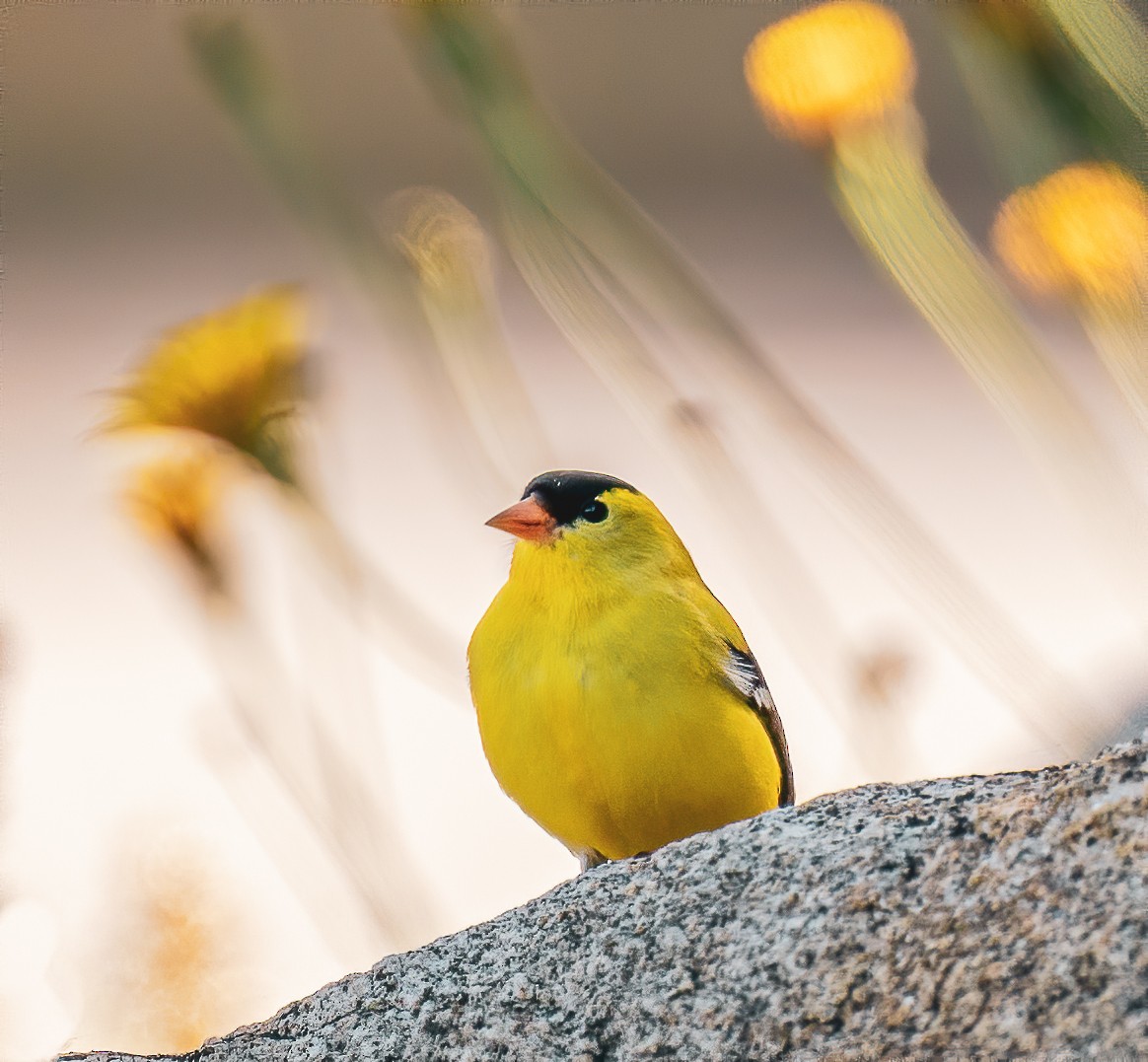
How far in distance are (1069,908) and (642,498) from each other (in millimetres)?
613

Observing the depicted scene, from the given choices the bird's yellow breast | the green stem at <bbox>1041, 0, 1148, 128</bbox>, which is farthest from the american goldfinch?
the green stem at <bbox>1041, 0, 1148, 128</bbox>

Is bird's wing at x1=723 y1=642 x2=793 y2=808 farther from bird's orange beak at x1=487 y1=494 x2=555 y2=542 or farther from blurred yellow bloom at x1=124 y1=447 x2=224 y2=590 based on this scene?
blurred yellow bloom at x1=124 y1=447 x2=224 y2=590

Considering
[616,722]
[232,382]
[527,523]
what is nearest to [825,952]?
[616,722]

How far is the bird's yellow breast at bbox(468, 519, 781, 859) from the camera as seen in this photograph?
833 mm

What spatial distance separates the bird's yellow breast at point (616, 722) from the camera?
83cm

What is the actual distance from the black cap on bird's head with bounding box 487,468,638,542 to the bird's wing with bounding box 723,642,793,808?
0.49 feet

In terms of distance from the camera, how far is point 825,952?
1.70 feet

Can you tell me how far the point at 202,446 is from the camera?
0.99m

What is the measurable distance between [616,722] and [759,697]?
0.15m

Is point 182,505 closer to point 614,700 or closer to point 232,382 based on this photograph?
point 232,382

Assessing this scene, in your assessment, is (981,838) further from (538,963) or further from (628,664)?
(628,664)

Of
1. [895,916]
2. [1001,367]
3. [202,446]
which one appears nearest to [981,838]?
[895,916]

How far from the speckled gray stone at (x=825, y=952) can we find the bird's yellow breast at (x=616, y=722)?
170mm

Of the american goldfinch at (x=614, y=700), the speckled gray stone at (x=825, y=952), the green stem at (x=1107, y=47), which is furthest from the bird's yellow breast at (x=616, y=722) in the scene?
the green stem at (x=1107, y=47)
